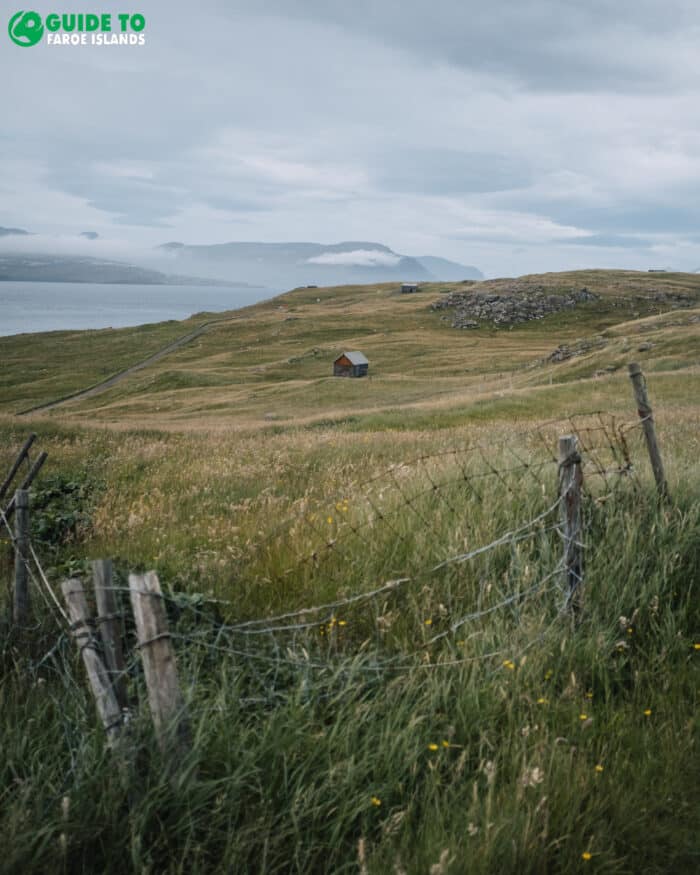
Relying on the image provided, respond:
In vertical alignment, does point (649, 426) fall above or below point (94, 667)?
above

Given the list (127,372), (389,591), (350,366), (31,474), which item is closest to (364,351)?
(350,366)

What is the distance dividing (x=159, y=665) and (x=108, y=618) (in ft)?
1.26

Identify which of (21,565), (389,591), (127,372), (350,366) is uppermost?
(127,372)

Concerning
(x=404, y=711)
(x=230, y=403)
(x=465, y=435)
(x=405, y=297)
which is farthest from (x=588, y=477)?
(x=405, y=297)

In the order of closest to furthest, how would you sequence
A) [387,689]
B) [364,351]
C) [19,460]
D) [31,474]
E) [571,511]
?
[387,689], [571,511], [31,474], [19,460], [364,351]

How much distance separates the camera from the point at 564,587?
4.96 meters

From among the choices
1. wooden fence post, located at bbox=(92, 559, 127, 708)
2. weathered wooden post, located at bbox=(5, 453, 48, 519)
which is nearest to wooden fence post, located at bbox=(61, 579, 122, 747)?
wooden fence post, located at bbox=(92, 559, 127, 708)

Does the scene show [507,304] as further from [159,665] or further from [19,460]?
[159,665]

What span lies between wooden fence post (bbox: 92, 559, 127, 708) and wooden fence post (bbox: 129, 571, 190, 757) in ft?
0.63

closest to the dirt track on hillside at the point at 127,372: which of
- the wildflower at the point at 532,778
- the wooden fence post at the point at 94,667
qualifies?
the wooden fence post at the point at 94,667

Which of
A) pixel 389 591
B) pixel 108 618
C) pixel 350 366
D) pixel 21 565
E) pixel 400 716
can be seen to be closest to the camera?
pixel 108 618

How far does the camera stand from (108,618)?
332 cm

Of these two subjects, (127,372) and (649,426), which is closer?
(649,426)

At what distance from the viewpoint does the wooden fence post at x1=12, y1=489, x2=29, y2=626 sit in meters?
4.62
